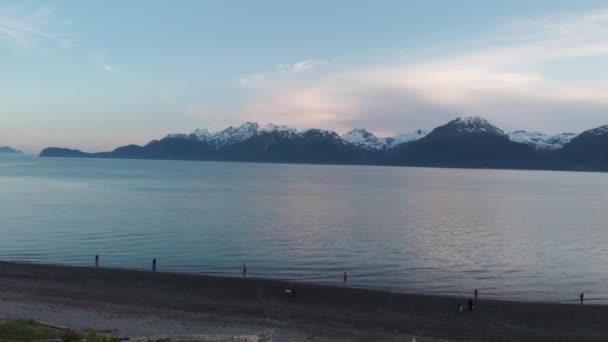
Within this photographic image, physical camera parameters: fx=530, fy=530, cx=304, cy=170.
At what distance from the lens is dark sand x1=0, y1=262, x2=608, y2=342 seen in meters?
25.2

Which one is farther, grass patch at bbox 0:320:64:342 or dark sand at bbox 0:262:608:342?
dark sand at bbox 0:262:608:342

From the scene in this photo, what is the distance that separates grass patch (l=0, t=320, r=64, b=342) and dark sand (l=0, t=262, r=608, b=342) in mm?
3639

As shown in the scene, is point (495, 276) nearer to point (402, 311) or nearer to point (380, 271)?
point (380, 271)

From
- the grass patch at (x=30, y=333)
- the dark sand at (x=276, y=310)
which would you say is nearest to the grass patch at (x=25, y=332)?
the grass patch at (x=30, y=333)

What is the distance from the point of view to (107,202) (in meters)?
87.4

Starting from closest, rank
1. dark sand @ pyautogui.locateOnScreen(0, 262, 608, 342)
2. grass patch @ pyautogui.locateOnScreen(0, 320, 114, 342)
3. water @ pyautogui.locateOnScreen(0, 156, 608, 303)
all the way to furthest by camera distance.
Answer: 1. grass patch @ pyautogui.locateOnScreen(0, 320, 114, 342)
2. dark sand @ pyautogui.locateOnScreen(0, 262, 608, 342)
3. water @ pyautogui.locateOnScreen(0, 156, 608, 303)

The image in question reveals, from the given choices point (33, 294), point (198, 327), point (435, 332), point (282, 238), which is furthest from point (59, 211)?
point (435, 332)

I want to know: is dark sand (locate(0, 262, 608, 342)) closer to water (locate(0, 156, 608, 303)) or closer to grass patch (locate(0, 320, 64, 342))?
grass patch (locate(0, 320, 64, 342))

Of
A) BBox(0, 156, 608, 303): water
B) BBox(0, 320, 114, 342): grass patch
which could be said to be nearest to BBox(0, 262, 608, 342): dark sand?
BBox(0, 320, 114, 342): grass patch

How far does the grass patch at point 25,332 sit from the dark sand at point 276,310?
11.9 ft

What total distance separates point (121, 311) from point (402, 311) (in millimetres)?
15096

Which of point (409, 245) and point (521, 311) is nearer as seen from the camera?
point (521, 311)

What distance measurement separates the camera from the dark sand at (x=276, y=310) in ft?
82.5

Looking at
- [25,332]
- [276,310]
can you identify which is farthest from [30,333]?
[276,310]
